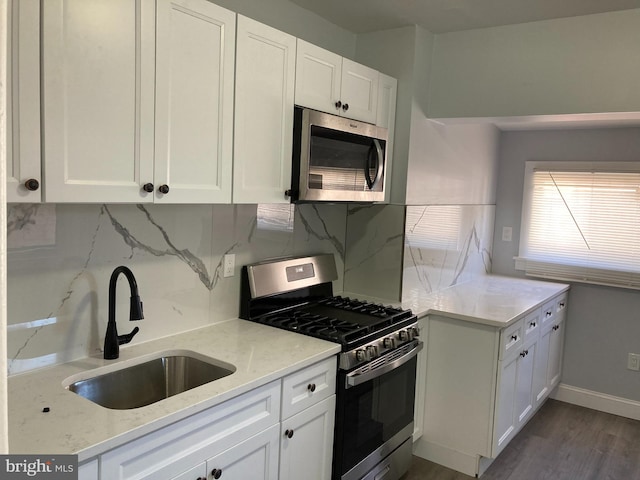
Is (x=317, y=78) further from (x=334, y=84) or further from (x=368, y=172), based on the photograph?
(x=368, y=172)

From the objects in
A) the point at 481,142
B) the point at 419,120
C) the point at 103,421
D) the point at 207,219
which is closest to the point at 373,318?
the point at 207,219

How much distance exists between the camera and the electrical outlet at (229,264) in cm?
257

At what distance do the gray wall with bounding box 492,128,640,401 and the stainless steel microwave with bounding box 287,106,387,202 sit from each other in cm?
198

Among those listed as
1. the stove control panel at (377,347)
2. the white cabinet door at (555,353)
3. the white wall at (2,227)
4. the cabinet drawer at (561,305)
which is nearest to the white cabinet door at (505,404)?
the stove control panel at (377,347)

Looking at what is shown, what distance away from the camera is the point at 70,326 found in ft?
6.40

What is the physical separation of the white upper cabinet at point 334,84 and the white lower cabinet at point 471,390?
1.25 meters

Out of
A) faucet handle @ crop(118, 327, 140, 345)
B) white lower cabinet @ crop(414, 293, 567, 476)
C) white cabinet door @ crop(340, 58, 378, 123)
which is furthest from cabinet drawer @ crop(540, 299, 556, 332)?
faucet handle @ crop(118, 327, 140, 345)

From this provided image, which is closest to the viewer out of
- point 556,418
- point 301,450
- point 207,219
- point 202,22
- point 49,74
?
point 49,74

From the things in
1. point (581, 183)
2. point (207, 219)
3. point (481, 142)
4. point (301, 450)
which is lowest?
point (301, 450)

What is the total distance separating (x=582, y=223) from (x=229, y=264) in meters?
2.92

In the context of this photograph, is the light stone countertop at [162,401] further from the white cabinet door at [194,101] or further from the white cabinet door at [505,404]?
the white cabinet door at [194,101]

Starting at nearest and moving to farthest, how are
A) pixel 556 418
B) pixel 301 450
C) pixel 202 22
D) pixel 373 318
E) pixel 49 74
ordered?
pixel 49 74 < pixel 202 22 < pixel 301 450 < pixel 373 318 < pixel 556 418

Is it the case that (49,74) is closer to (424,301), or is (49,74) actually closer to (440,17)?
(440,17)

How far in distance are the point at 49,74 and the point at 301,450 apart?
1601mm
